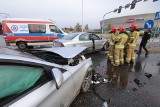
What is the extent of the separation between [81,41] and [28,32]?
18.8 feet

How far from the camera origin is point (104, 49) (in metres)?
9.77

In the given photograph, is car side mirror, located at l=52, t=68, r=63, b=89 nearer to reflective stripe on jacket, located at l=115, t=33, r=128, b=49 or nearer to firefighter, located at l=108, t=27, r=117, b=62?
reflective stripe on jacket, located at l=115, t=33, r=128, b=49

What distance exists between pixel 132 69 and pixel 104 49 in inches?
164

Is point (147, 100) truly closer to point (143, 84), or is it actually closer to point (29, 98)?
point (143, 84)

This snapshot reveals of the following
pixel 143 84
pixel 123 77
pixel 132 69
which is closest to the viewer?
pixel 143 84

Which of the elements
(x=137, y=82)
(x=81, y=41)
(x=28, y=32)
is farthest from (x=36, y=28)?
(x=137, y=82)

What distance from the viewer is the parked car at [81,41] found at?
7109 millimetres

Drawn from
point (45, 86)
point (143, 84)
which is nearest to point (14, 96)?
point (45, 86)

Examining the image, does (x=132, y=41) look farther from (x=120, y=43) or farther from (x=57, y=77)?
(x=57, y=77)

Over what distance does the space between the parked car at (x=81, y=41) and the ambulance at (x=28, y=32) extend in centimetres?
415

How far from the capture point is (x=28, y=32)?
36.3 feet

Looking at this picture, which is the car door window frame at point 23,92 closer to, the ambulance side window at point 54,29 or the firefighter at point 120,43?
the firefighter at point 120,43

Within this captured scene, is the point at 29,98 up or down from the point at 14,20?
down

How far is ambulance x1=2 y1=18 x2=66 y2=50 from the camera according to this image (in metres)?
10.7
